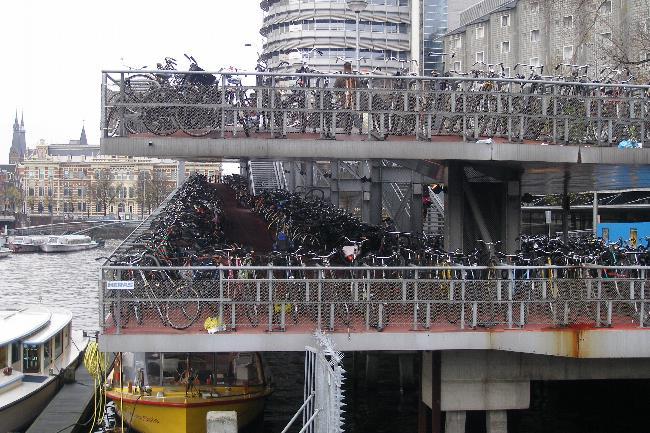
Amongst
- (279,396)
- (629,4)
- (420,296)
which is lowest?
(279,396)

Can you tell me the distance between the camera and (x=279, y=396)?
25156 mm

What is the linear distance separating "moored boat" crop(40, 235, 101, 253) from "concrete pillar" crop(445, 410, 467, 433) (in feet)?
293

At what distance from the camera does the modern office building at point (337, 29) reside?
263 ft

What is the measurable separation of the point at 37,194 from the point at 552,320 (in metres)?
144

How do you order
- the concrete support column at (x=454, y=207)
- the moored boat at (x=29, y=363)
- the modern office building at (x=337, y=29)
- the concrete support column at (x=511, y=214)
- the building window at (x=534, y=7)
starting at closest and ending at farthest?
the concrete support column at (x=454, y=207) → the concrete support column at (x=511, y=214) → the moored boat at (x=29, y=363) → the building window at (x=534, y=7) → the modern office building at (x=337, y=29)

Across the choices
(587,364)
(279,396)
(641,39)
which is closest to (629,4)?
(641,39)

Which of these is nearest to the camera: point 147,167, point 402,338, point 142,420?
point 402,338

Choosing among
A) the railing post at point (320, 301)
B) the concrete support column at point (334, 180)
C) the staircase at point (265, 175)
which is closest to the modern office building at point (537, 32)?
the staircase at point (265, 175)

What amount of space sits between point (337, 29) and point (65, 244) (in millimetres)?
39992

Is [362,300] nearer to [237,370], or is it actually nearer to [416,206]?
[237,370]

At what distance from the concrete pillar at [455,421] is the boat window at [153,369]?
5631 mm

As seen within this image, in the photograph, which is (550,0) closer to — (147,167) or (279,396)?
(279,396)

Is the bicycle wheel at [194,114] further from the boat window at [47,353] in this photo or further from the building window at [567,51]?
the building window at [567,51]

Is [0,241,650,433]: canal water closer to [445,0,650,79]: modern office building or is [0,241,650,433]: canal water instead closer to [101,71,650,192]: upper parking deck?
[101,71,650,192]: upper parking deck
